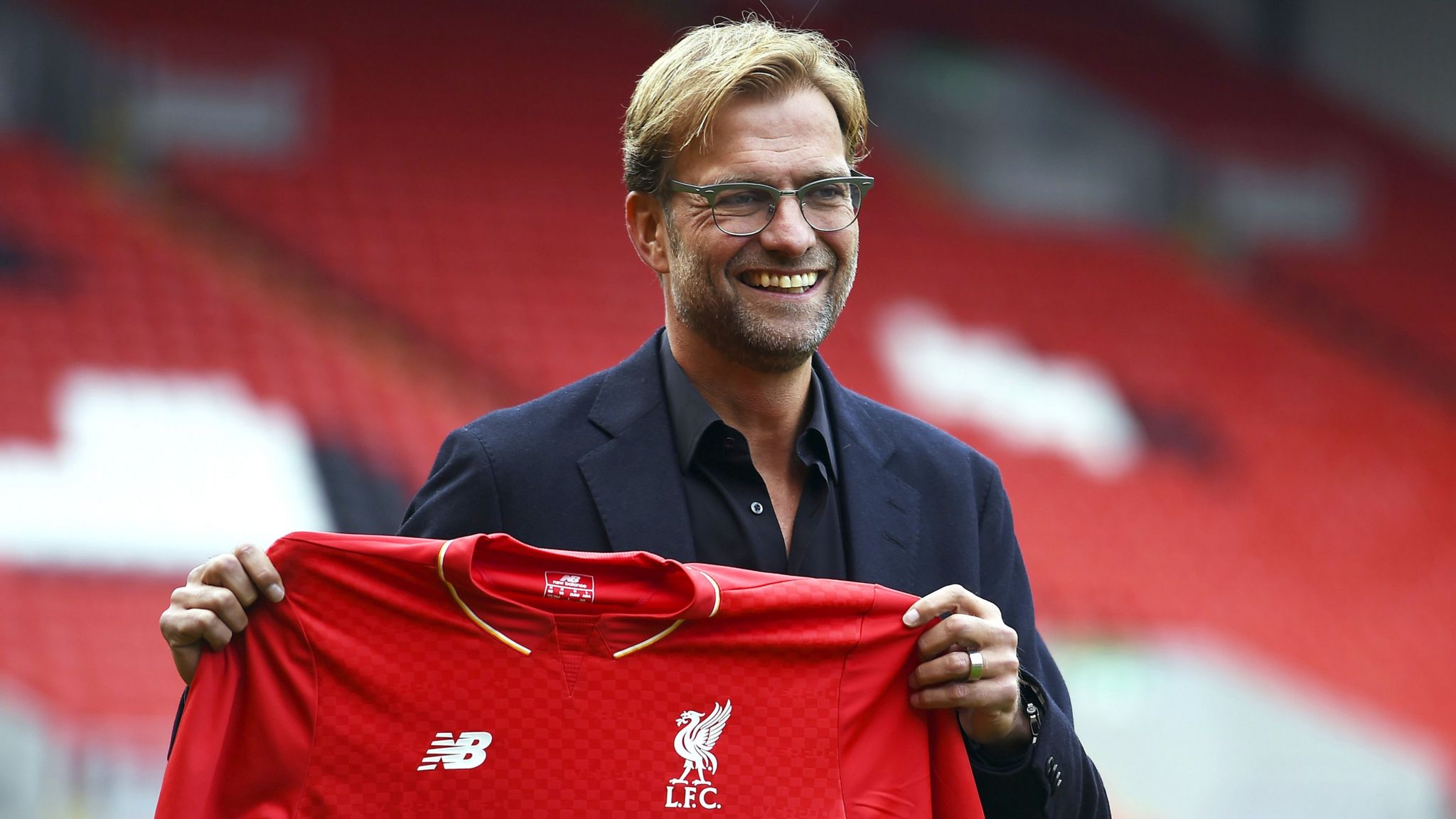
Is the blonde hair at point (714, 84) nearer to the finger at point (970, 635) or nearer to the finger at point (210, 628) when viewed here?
the finger at point (970, 635)

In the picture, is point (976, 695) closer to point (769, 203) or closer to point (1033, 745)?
point (1033, 745)

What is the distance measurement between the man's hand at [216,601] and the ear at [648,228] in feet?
2.05

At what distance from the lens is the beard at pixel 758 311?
1880mm

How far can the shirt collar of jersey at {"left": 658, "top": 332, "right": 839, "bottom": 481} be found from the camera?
1950 millimetres

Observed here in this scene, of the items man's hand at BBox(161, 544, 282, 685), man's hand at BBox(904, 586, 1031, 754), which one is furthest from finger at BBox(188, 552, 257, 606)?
man's hand at BBox(904, 586, 1031, 754)

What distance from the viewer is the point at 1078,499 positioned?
7.96 m

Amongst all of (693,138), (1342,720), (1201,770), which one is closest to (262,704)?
(693,138)

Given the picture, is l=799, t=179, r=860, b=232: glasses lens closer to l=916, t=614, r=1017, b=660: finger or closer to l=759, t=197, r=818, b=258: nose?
l=759, t=197, r=818, b=258: nose

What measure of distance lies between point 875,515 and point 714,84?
58cm

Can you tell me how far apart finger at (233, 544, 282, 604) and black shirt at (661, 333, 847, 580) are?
0.50 metres

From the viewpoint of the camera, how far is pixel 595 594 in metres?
1.86

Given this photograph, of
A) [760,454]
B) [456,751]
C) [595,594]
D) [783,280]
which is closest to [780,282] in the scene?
[783,280]

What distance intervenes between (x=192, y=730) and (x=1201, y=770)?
5865 millimetres

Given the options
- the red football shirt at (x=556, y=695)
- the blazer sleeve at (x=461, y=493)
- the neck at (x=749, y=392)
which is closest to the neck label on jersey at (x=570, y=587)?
the red football shirt at (x=556, y=695)
